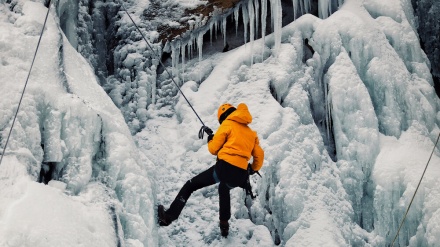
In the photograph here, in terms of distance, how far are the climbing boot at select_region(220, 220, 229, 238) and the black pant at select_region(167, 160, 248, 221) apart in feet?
0.17

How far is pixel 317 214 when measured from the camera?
5.58m

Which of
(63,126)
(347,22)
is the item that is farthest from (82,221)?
(347,22)

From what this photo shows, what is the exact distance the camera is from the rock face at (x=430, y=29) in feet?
26.0

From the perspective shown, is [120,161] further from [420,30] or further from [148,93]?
[420,30]

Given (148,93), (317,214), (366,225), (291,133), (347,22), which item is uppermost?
(347,22)

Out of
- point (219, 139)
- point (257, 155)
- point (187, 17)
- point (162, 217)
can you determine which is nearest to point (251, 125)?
point (257, 155)

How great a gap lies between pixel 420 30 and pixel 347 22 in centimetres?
181

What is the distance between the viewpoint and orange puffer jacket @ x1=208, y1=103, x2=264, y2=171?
4.72m

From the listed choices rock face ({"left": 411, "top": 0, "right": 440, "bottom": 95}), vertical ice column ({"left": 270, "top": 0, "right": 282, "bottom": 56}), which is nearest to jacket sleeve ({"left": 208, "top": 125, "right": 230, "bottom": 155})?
vertical ice column ({"left": 270, "top": 0, "right": 282, "bottom": 56})

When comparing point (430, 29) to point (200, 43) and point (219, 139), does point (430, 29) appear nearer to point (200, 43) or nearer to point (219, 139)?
point (200, 43)

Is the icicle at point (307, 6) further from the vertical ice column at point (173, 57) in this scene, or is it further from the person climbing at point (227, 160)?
the person climbing at point (227, 160)

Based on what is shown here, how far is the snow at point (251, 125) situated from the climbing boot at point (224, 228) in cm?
9

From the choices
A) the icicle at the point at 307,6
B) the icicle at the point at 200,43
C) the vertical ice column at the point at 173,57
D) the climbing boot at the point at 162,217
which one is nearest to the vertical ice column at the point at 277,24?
the icicle at the point at 307,6

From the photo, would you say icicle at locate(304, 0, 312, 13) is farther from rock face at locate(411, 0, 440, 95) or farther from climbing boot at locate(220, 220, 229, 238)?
climbing boot at locate(220, 220, 229, 238)
